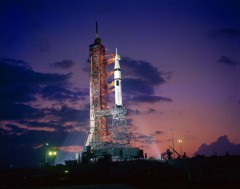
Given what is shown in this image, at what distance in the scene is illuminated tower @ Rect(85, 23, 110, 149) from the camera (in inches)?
3482

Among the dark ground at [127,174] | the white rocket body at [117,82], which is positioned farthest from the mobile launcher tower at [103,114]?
the dark ground at [127,174]

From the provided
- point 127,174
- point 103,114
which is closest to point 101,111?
point 103,114

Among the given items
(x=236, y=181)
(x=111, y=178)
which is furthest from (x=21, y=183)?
(x=236, y=181)

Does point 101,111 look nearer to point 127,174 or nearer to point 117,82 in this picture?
point 117,82

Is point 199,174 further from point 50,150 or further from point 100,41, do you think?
point 100,41

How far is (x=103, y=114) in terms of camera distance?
87.2 m

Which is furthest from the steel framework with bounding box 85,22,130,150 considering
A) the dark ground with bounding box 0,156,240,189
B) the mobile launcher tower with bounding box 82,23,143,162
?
the dark ground with bounding box 0,156,240,189

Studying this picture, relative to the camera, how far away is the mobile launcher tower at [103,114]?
78.6 meters

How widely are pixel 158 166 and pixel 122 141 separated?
1067 inches

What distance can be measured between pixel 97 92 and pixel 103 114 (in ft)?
25.6

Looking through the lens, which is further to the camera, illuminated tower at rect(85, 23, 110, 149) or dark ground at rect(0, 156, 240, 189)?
illuminated tower at rect(85, 23, 110, 149)

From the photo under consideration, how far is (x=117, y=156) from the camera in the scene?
248ft

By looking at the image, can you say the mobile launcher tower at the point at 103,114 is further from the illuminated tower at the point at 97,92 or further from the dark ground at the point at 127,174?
the dark ground at the point at 127,174

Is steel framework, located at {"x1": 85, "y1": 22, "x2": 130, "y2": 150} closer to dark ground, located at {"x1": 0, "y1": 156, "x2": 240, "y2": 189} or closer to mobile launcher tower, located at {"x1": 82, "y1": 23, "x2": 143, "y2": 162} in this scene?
mobile launcher tower, located at {"x1": 82, "y1": 23, "x2": 143, "y2": 162}
